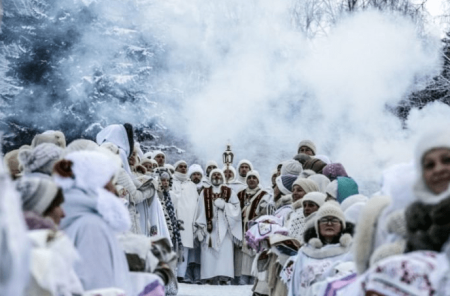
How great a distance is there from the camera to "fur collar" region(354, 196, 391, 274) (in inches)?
223

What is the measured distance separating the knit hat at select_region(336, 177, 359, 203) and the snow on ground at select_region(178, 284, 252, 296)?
630 cm

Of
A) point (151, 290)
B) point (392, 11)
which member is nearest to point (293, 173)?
point (151, 290)

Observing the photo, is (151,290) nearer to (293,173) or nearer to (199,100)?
(293,173)

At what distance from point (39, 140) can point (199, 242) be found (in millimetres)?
10954

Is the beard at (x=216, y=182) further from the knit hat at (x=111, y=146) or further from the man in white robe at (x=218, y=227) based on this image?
the knit hat at (x=111, y=146)

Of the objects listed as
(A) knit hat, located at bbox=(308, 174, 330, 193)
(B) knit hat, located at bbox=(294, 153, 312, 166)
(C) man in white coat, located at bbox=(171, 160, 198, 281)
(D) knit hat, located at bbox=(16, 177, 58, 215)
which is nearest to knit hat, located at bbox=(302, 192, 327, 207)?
(A) knit hat, located at bbox=(308, 174, 330, 193)

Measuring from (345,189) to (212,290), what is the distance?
771 cm

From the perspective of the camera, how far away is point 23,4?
34656mm

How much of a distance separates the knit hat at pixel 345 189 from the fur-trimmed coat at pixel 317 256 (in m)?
1.40

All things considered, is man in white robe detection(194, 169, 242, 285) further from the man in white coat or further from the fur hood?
the fur hood

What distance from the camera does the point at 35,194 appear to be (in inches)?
216

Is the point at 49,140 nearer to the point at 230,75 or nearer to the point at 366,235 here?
the point at 366,235

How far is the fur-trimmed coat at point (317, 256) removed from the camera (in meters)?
8.84

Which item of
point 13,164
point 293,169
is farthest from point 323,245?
point 293,169
